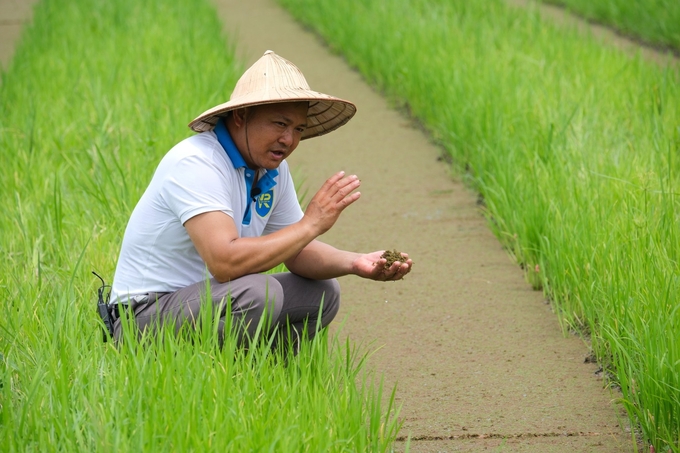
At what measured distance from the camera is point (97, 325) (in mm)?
2664

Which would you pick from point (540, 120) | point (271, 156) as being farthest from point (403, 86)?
point (271, 156)

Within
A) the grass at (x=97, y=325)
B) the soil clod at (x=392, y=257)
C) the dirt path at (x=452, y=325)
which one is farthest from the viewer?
the dirt path at (x=452, y=325)

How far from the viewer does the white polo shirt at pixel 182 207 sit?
8.15ft

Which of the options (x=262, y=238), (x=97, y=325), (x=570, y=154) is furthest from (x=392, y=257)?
(x=570, y=154)

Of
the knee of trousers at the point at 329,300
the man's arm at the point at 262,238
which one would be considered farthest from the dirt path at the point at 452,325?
the man's arm at the point at 262,238

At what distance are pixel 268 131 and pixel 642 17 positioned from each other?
6.46 metres

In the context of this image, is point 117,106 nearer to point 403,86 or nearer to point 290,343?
point 403,86

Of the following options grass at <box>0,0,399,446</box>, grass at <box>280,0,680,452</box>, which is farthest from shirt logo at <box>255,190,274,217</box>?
grass at <box>280,0,680,452</box>

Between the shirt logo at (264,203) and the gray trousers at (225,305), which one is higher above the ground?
the shirt logo at (264,203)

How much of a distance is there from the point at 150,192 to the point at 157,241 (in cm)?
13

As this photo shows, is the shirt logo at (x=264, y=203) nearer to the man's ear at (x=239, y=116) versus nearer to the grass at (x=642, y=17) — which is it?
the man's ear at (x=239, y=116)

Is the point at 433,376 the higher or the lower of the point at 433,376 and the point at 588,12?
the lower

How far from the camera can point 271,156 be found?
2.61m

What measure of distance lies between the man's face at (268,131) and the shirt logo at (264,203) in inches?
5.2
